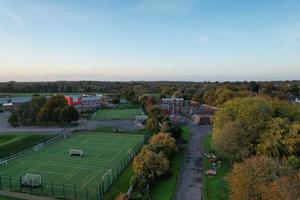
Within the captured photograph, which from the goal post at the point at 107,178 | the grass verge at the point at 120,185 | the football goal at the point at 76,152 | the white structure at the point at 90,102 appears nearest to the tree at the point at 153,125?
the football goal at the point at 76,152

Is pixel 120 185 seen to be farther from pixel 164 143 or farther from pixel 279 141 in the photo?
pixel 279 141

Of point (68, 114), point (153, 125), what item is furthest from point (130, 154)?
point (68, 114)

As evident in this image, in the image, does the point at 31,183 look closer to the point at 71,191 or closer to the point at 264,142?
the point at 71,191

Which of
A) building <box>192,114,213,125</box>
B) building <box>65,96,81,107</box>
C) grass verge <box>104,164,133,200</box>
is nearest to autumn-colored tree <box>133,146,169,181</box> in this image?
grass verge <box>104,164,133,200</box>

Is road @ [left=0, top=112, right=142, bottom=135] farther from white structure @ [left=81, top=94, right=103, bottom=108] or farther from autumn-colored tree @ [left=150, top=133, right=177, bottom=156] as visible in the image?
white structure @ [left=81, top=94, right=103, bottom=108]

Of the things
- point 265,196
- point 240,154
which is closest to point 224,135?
point 240,154

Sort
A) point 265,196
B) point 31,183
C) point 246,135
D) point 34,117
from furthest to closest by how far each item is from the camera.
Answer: point 34,117 → point 246,135 → point 31,183 → point 265,196

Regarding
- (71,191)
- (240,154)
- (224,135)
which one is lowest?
(71,191)
